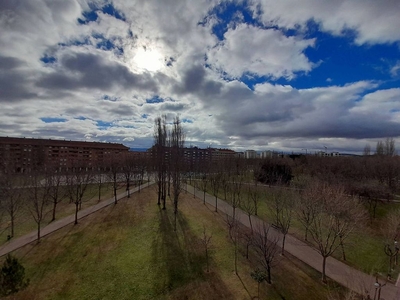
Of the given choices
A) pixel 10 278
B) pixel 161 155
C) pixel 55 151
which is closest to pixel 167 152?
pixel 161 155

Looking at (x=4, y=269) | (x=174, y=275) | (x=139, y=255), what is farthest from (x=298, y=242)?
(x=4, y=269)

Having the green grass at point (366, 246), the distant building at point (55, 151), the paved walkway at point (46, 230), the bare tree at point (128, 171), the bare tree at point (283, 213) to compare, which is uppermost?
the distant building at point (55, 151)

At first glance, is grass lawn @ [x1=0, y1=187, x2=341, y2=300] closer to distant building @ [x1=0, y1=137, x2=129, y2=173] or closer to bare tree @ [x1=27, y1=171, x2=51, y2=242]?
bare tree @ [x1=27, y1=171, x2=51, y2=242]

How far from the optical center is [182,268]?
16.7 metres

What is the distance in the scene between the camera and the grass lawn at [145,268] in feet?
45.7

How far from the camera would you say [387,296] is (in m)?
13.6

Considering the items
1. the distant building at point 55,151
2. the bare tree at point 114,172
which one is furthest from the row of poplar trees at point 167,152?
the distant building at point 55,151

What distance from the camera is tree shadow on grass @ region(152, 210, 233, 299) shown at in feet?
46.2

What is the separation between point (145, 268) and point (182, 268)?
286cm

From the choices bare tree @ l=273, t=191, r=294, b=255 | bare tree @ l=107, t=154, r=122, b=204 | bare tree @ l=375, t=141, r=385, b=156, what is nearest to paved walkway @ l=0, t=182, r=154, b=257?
bare tree @ l=107, t=154, r=122, b=204

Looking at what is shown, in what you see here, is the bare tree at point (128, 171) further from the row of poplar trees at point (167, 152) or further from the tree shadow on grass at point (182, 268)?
the tree shadow on grass at point (182, 268)

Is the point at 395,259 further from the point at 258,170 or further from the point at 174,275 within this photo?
the point at 258,170

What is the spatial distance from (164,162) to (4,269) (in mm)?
23839

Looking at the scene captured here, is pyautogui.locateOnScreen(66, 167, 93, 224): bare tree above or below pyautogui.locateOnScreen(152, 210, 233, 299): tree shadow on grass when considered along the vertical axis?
above
